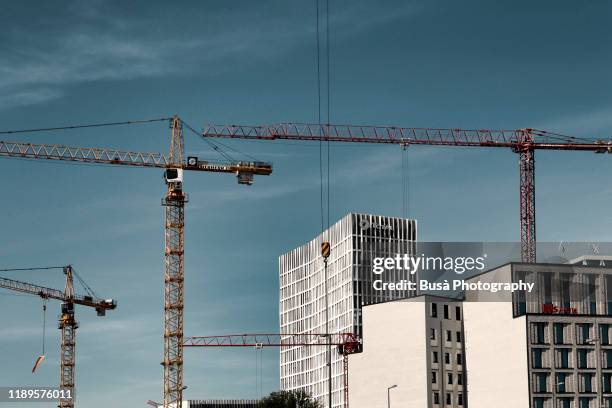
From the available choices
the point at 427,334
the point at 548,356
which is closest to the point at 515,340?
the point at 548,356

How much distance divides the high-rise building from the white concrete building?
12.0 metres

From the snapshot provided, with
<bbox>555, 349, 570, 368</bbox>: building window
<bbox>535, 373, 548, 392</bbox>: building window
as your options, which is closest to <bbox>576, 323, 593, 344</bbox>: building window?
<bbox>555, 349, 570, 368</bbox>: building window

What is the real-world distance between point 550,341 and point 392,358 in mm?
30955

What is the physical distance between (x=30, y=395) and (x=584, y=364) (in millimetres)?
78874

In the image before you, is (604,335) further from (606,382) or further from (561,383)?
(561,383)

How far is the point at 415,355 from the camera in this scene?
18225cm

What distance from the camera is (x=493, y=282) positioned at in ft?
559

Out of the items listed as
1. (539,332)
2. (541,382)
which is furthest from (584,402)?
(539,332)

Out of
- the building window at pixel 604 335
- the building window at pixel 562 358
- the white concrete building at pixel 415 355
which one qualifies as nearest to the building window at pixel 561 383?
the building window at pixel 562 358

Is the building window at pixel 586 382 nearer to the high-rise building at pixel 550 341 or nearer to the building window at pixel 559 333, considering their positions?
→ the high-rise building at pixel 550 341

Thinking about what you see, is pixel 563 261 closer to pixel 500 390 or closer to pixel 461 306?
pixel 461 306

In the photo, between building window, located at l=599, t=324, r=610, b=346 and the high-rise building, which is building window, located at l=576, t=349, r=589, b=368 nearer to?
the high-rise building

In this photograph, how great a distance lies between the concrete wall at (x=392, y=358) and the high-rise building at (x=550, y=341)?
544 inches

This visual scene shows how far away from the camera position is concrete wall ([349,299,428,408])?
182 metres
